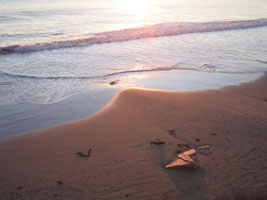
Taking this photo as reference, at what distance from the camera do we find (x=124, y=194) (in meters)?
3.84

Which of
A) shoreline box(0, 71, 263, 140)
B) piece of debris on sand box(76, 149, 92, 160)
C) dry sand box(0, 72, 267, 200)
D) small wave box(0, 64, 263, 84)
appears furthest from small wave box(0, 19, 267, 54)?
piece of debris on sand box(76, 149, 92, 160)

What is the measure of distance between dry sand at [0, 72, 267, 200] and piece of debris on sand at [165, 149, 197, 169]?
0.32ft

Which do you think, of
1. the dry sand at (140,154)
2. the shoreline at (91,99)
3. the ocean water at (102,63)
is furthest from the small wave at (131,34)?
the dry sand at (140,154)

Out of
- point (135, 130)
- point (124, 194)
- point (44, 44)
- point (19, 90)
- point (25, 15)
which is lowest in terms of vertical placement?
point (124, 194)

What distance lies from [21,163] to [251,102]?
6688 millimetres

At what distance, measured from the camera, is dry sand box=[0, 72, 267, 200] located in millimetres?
3945

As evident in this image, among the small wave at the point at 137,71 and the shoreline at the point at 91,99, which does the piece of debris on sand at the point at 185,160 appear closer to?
the shoreline at the point at 91,99

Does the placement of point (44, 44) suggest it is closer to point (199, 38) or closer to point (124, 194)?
point (199, 38)

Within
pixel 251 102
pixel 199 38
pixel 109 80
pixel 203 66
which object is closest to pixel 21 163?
pixel 109 80

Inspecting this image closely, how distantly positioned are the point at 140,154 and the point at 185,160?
0.95 m

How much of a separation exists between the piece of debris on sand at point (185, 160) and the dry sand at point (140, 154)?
96 mm

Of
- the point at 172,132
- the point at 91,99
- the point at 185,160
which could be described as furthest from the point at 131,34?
the point at 185,160

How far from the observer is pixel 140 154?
479 cm

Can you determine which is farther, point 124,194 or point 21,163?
point 21,163
